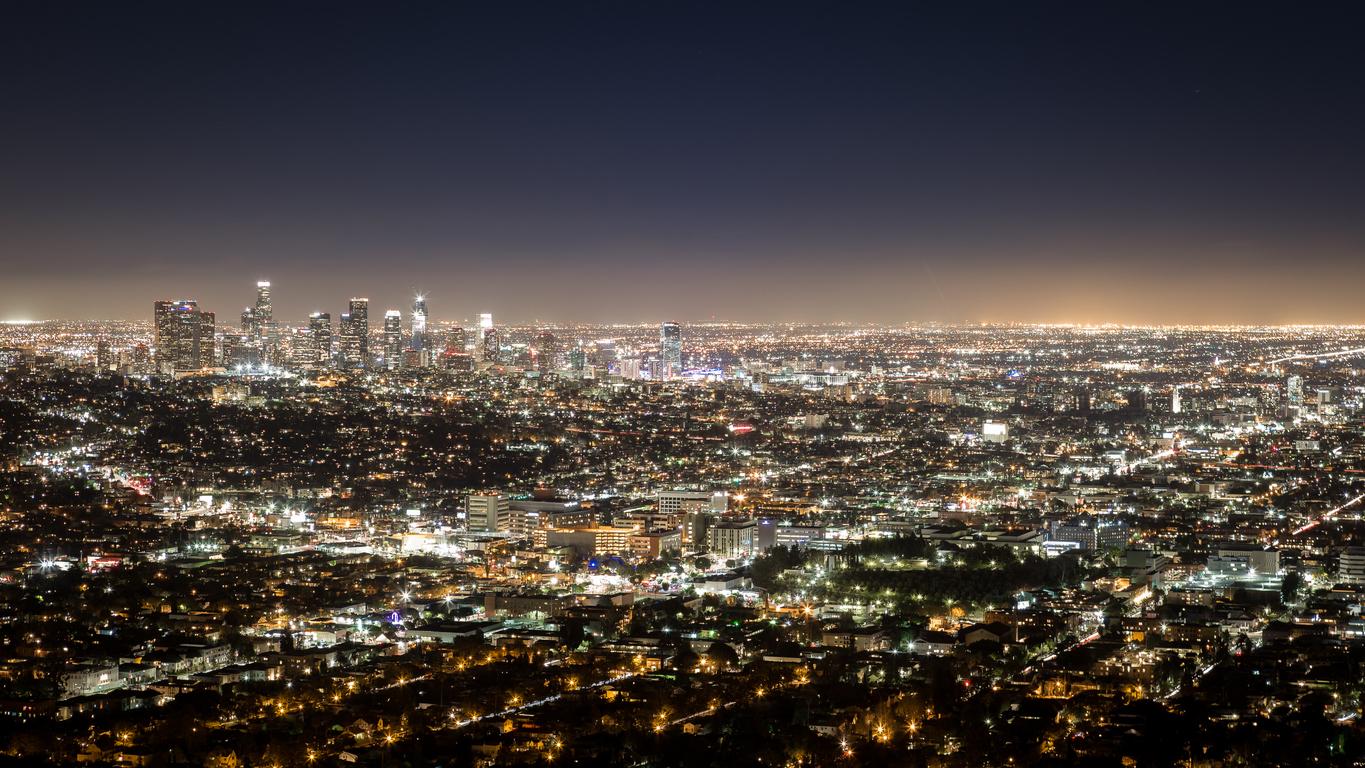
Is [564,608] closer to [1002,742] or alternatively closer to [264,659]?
[264,659]

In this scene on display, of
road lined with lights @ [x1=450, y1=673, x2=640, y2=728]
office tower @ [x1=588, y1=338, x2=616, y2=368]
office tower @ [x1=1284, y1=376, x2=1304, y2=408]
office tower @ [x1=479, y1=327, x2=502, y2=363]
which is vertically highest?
office tower @ [x1=479, y1=327, x2=502, y2=363]

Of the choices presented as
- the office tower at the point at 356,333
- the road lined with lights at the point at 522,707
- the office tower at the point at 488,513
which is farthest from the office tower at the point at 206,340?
the road lined with lights at the point at 522,707

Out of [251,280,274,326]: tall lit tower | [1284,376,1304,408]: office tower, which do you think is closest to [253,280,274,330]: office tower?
[251,280,274,326]: tall lit tower

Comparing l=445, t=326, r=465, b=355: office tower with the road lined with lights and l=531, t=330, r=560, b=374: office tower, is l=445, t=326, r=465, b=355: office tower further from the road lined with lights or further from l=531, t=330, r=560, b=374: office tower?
the road lined with lights

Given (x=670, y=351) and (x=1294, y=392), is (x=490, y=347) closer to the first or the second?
(x=670, y=351)

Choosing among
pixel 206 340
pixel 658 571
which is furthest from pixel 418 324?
pixel 658 571
